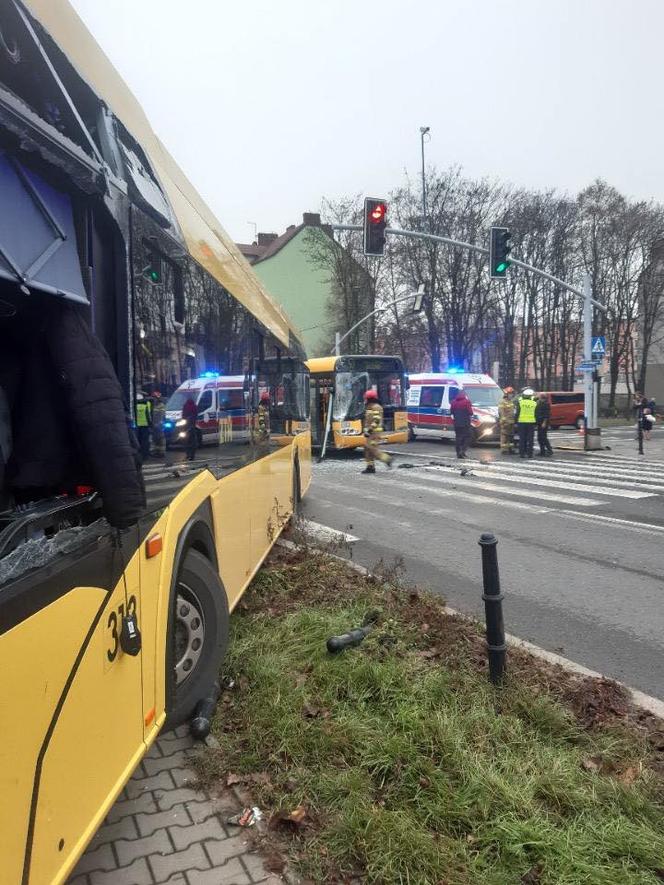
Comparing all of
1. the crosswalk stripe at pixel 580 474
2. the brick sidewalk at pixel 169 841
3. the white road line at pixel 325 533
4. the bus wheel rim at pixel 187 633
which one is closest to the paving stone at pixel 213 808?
the brick sidewalk at pixel 169 841

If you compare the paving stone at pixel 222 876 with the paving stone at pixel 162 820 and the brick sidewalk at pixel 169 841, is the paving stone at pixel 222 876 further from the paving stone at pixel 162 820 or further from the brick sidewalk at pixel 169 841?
the paving stone at pixel 162 820

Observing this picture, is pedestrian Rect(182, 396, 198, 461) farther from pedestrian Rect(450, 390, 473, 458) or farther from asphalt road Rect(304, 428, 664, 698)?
pedestrian Rect(450, 390, 473, 458)

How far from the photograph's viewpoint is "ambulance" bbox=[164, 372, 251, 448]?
3.19m

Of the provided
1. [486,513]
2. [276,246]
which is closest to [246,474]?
[486,513]

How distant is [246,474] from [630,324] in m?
50.0

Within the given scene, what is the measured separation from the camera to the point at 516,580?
704 cm

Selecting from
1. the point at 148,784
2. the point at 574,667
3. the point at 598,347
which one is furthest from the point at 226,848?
the point at 598,347

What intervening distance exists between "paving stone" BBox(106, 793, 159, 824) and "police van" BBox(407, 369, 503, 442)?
22.7 metres

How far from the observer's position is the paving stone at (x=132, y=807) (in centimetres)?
306

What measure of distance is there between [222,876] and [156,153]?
11.0ft

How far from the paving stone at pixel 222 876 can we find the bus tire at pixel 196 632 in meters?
0.89

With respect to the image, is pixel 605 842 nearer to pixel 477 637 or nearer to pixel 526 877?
pixel 526 877

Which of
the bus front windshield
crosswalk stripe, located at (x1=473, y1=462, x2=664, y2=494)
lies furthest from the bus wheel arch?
the bus front windshield

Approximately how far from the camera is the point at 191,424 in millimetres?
3480
